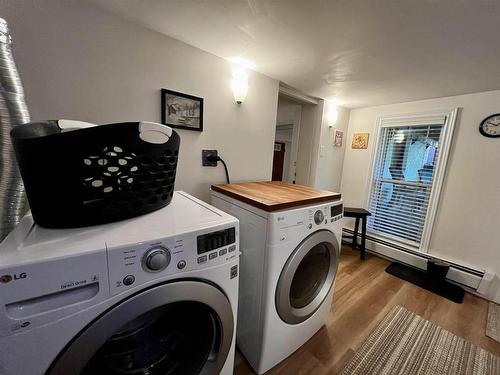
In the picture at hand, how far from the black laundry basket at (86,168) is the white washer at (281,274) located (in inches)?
22.1

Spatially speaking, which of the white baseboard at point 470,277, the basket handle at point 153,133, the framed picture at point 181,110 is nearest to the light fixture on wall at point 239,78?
the framed picture at point 181,110

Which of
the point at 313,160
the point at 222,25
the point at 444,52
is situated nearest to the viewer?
the point at 222,25

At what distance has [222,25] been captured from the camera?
1.08 metres

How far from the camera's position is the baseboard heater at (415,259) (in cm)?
189

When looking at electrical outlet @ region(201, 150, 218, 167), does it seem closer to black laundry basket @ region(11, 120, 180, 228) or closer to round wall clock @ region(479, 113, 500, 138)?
black laundry basket @ region(11, 120, 180, 228)

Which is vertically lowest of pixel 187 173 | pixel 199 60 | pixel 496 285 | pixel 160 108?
pixel 496 285

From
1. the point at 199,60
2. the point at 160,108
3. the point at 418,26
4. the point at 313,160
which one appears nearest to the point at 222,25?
the point at 199,60

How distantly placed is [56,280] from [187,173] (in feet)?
3.42

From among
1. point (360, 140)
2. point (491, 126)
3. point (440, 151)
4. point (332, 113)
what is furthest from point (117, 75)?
point (491, 126)

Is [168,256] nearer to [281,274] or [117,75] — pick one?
[281,274]

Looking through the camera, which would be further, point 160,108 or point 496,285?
point 496,285

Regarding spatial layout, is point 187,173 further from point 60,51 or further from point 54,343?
point 54,343

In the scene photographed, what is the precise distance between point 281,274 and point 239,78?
1.36 metres

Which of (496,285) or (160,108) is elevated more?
(160,108)
